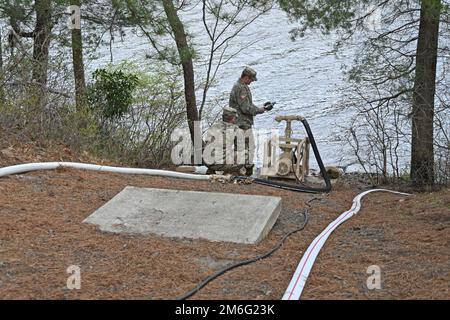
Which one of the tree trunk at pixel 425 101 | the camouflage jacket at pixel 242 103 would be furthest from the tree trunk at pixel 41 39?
the tree trunk at pixel 425 101

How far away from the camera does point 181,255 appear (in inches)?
169

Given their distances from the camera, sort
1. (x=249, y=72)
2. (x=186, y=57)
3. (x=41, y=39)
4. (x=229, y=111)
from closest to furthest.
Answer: (x=229, y=111) → (x=249, y=72) → (x=41, y=39) → (x=186, y=57)

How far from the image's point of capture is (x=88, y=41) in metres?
11.8

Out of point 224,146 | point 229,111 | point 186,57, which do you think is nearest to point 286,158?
point 224,146

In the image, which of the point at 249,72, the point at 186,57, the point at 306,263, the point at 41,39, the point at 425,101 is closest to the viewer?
the point at 306,263

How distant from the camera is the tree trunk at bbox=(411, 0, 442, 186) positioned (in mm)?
10414

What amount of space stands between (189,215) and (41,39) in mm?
6616

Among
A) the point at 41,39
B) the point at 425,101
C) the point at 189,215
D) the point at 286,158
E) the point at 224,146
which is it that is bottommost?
the point at 189,215

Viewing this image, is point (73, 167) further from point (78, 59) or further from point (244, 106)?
point (78, 59)

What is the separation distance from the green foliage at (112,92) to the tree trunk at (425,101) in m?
5.12

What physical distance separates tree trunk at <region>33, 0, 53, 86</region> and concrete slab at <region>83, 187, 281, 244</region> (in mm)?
3628

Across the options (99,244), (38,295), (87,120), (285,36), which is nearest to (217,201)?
(99,244)

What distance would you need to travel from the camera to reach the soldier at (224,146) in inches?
340

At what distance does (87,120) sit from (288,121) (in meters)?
3.04
